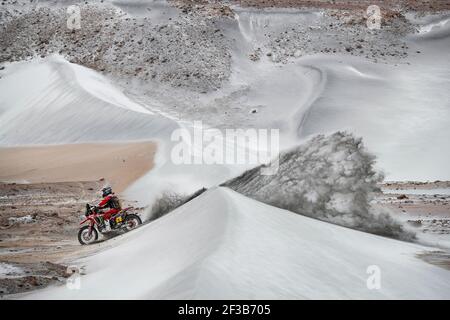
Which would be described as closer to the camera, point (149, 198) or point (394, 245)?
point (394, 245)

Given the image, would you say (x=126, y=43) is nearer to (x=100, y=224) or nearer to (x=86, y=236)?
(x=100, y=224)

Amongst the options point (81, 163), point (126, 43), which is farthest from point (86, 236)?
point (126, 43)

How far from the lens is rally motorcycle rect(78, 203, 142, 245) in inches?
512

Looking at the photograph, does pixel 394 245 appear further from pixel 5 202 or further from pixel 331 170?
pixel 5 202

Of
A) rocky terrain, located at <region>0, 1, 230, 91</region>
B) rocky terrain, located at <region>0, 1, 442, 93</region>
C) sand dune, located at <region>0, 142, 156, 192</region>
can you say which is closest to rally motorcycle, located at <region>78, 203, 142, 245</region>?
sand dune, located at <region>0, 142, 156, 192</region>

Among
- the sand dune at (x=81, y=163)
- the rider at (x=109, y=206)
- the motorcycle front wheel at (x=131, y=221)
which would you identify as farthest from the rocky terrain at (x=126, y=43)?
the motorcycle front wheel at (x=131, y=221)

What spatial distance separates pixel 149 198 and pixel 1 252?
5637 millimetres

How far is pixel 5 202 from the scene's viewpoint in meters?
17.4

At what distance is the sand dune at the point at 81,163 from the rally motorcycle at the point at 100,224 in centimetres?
558

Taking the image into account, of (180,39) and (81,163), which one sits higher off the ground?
(180,39)

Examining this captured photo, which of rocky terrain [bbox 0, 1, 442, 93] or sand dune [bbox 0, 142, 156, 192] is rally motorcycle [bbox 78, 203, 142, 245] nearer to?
sand dune [bbox 0, 142, 156, 192]

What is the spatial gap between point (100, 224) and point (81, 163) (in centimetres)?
901

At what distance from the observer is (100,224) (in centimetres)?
1316
